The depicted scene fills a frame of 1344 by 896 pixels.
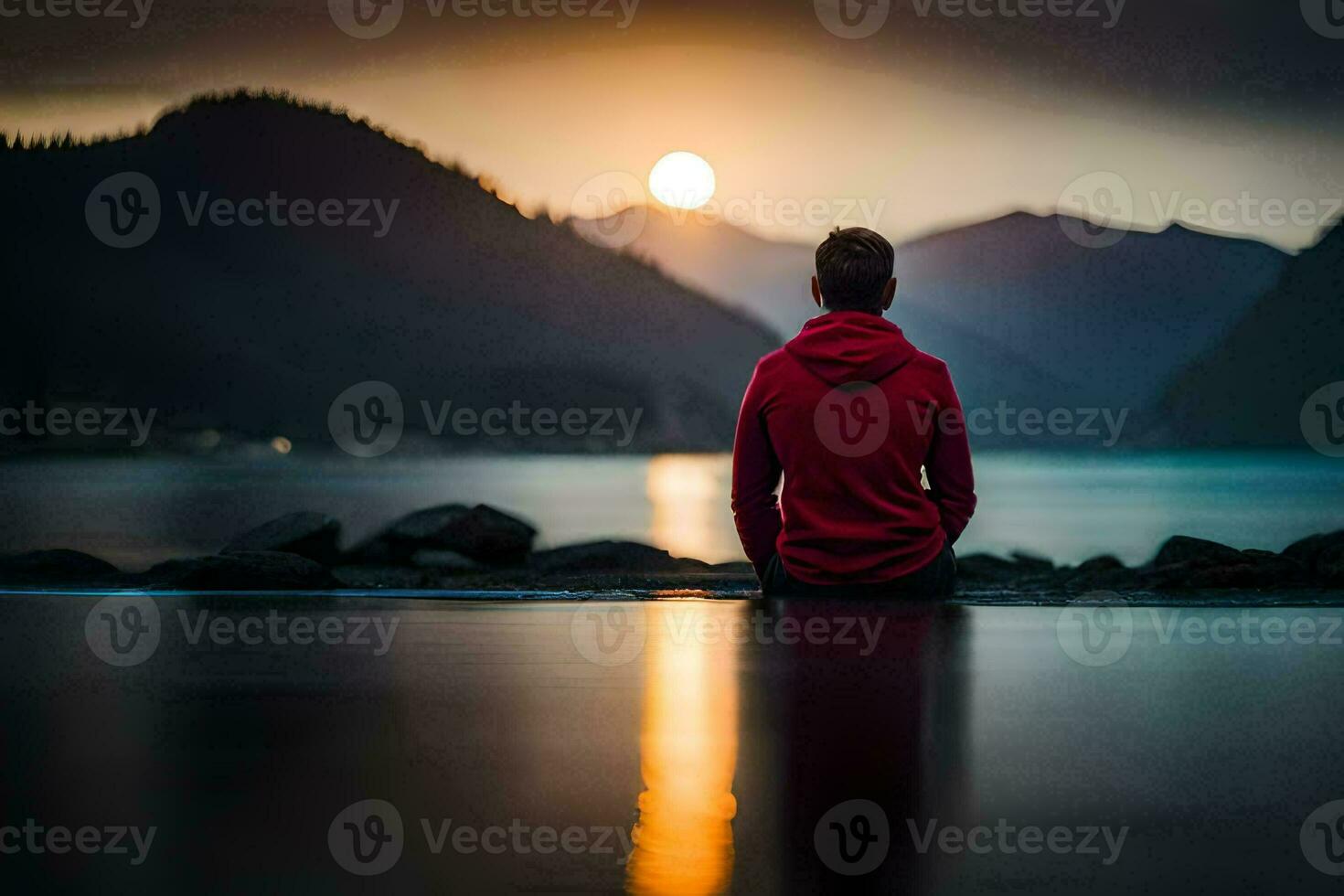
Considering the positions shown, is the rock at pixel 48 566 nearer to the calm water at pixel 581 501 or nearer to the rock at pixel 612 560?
the calm water at pixel 581 501

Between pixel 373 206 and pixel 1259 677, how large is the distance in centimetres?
980

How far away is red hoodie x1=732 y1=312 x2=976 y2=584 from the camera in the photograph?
214 centimetres

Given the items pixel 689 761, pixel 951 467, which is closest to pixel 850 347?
pixel 951 467

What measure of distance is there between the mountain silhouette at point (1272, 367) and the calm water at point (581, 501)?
0.28 meters

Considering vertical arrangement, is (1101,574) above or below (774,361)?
below

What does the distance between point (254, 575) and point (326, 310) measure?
4737 mm

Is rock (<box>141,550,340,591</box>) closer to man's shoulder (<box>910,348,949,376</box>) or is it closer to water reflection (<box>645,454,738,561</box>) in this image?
water reflection (<box>645,454,738,561</box>)

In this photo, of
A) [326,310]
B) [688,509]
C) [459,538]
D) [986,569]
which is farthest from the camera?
[326,310]

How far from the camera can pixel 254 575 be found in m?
5.01

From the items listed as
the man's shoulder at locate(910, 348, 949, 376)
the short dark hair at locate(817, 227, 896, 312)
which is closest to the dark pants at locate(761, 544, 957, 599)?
the man's shoulder at locate(910, 348, 949, 376)

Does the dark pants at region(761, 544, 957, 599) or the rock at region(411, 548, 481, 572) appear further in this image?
the rock at region(411, 548, 481, 572)

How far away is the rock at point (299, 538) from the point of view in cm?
668

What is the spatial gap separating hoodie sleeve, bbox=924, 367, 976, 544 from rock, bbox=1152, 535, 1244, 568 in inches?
164

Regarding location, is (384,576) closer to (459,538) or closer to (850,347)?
(459,538)
